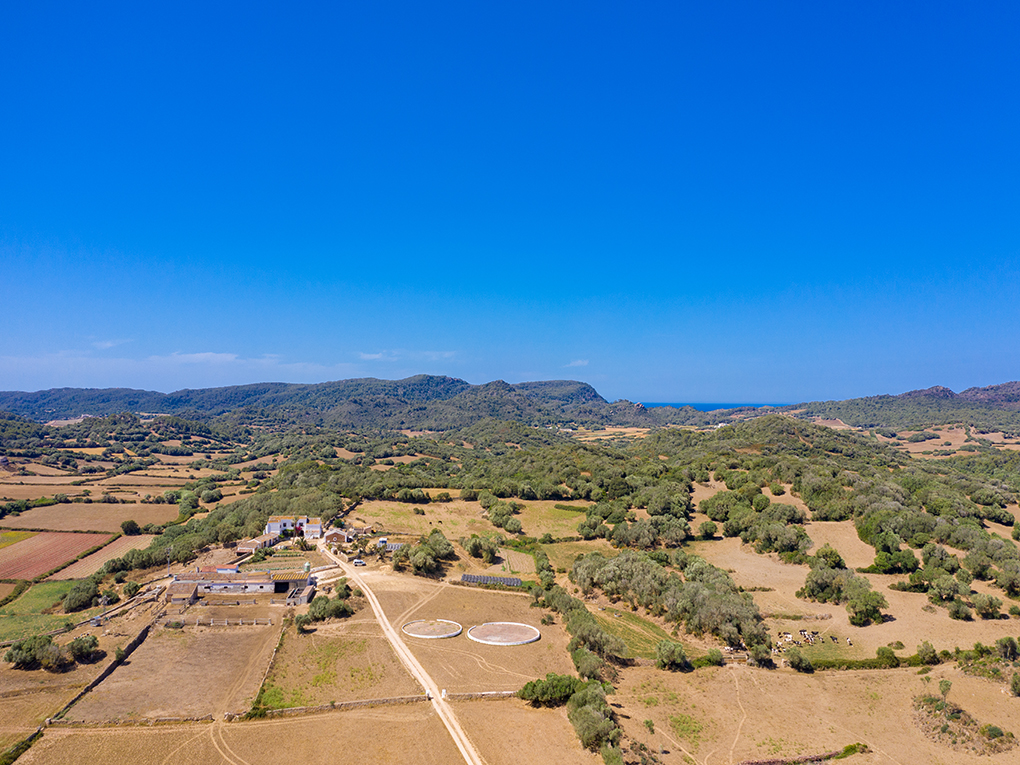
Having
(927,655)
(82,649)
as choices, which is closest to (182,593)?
(82,649)

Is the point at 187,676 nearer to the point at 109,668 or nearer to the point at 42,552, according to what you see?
the point at 109,668

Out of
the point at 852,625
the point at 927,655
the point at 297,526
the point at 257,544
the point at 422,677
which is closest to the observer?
the point at 422,677

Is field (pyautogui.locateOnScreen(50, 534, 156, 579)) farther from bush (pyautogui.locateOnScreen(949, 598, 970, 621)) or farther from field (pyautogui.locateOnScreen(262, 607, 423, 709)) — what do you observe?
bush (pyautogui.locateOnScreen(949, 598, 970, 621))

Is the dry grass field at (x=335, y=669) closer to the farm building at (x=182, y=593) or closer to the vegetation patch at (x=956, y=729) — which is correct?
the farm building at (x=182, y=593)

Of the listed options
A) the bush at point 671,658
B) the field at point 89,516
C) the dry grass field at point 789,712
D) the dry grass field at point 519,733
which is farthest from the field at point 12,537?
the bush at point 671,658

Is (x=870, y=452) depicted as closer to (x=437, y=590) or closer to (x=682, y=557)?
(x=682, y=557)

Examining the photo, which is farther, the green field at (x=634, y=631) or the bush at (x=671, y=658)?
the green field at (x=634, y=631)
